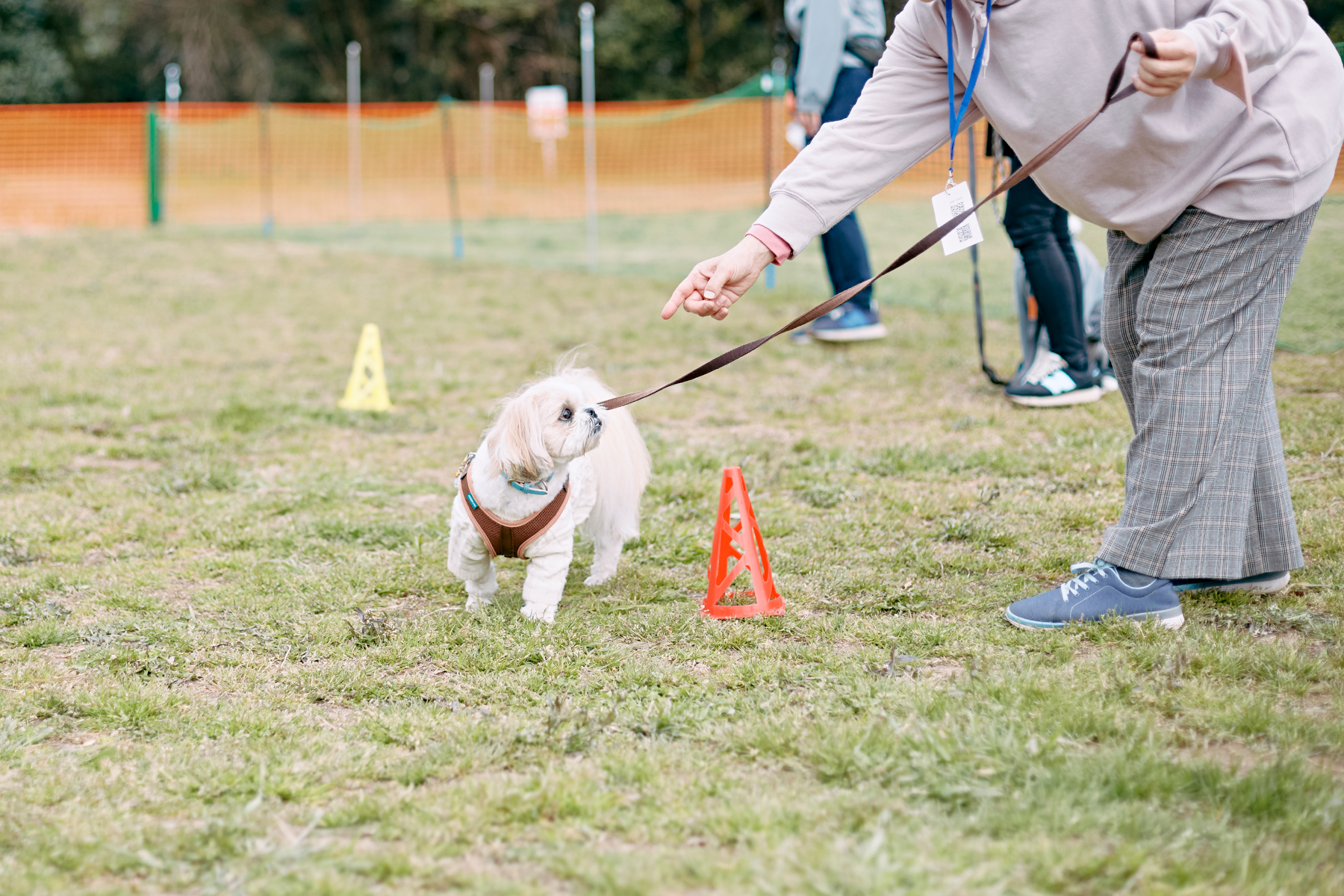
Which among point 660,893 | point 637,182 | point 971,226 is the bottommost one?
point 660,893

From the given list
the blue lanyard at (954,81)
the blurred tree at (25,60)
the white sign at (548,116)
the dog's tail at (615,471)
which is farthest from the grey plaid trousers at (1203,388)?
the blurred tree at (25,60)

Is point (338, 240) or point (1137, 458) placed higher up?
point (338, 240)

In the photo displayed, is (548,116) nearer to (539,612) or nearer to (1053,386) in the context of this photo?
(1053,386)

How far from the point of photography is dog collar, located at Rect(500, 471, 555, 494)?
10.3 feet

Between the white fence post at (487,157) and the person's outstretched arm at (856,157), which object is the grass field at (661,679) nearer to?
the person's outstretched arm at (856,157)

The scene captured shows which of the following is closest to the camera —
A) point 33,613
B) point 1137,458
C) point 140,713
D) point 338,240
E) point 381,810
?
point 381,810

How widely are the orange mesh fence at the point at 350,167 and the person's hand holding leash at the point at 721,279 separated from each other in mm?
11695

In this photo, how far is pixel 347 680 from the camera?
284cm

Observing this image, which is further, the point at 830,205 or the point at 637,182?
the point at 637,182

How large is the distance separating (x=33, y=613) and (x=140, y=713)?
86 centimetres

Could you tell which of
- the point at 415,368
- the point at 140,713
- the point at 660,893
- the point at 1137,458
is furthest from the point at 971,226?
the point at 415,368

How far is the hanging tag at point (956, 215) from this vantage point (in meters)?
2.86

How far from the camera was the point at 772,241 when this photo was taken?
A: 286 centimetres

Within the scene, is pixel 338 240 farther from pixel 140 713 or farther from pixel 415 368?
pixel 140 713
